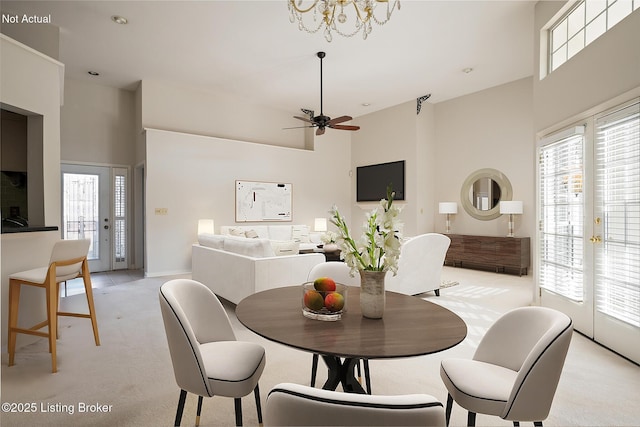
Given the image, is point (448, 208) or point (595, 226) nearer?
point (595, 226)

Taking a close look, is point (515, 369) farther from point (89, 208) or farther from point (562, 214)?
point (89, 208)

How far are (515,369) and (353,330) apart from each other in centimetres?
81

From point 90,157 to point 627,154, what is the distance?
746 centimetres

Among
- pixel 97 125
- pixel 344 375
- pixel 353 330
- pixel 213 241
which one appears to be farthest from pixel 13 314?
pixel 97 125

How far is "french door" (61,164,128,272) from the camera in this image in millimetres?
6125

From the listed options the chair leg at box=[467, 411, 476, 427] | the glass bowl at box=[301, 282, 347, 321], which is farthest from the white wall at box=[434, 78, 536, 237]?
the glass bowl at box=[301, 282, 347, 321]

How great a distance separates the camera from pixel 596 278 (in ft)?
9.55

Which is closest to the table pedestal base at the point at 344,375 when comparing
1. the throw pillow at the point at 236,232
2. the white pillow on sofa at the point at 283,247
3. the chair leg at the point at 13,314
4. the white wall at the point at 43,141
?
the white pillow on sofa at the point at 283,247

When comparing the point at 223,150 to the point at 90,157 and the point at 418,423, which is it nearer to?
the point at 90,157

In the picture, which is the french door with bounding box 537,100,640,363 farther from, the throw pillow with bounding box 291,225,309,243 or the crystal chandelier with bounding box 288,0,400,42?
the throw pillow with bounding box 291,225,309,243

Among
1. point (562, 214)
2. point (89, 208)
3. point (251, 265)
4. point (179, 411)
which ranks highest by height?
point (89, 208)

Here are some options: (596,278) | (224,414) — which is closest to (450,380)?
(224,414)

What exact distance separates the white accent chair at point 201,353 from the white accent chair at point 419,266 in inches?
97.2

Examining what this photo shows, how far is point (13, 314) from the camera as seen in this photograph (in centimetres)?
250
